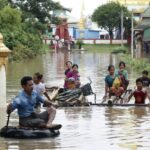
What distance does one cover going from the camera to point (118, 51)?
72.1 metres

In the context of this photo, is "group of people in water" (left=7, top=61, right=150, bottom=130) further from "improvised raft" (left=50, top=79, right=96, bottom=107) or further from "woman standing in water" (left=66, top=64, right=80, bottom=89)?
"improvised raft" (left=50, top=79, right=96, bottom=107)

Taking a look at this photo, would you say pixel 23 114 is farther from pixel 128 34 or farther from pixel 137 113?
pixel 128 34

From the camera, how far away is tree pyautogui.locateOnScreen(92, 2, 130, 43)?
10044cm

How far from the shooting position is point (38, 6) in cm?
7375

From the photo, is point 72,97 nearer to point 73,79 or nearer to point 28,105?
point 73,79

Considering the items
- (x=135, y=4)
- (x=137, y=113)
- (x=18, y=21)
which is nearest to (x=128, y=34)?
(x=135, y=4)

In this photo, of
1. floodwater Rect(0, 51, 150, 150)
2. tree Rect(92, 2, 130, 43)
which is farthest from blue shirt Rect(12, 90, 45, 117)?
tree Rect(92, 2, 130, 43)

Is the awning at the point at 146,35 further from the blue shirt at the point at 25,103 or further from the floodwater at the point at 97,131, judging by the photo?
the blue shirt at the point at 25,103

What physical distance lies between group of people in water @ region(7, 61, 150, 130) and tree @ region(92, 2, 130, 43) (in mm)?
80883

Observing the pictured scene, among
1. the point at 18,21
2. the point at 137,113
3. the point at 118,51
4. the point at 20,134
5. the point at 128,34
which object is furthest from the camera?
the point at 128,34

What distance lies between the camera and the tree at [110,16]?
330 feet

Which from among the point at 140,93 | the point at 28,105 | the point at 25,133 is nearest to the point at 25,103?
the point at 28,105

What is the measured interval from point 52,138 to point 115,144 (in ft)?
4.35

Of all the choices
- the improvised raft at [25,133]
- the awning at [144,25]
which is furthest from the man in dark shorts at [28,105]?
the awning at [144,25]
